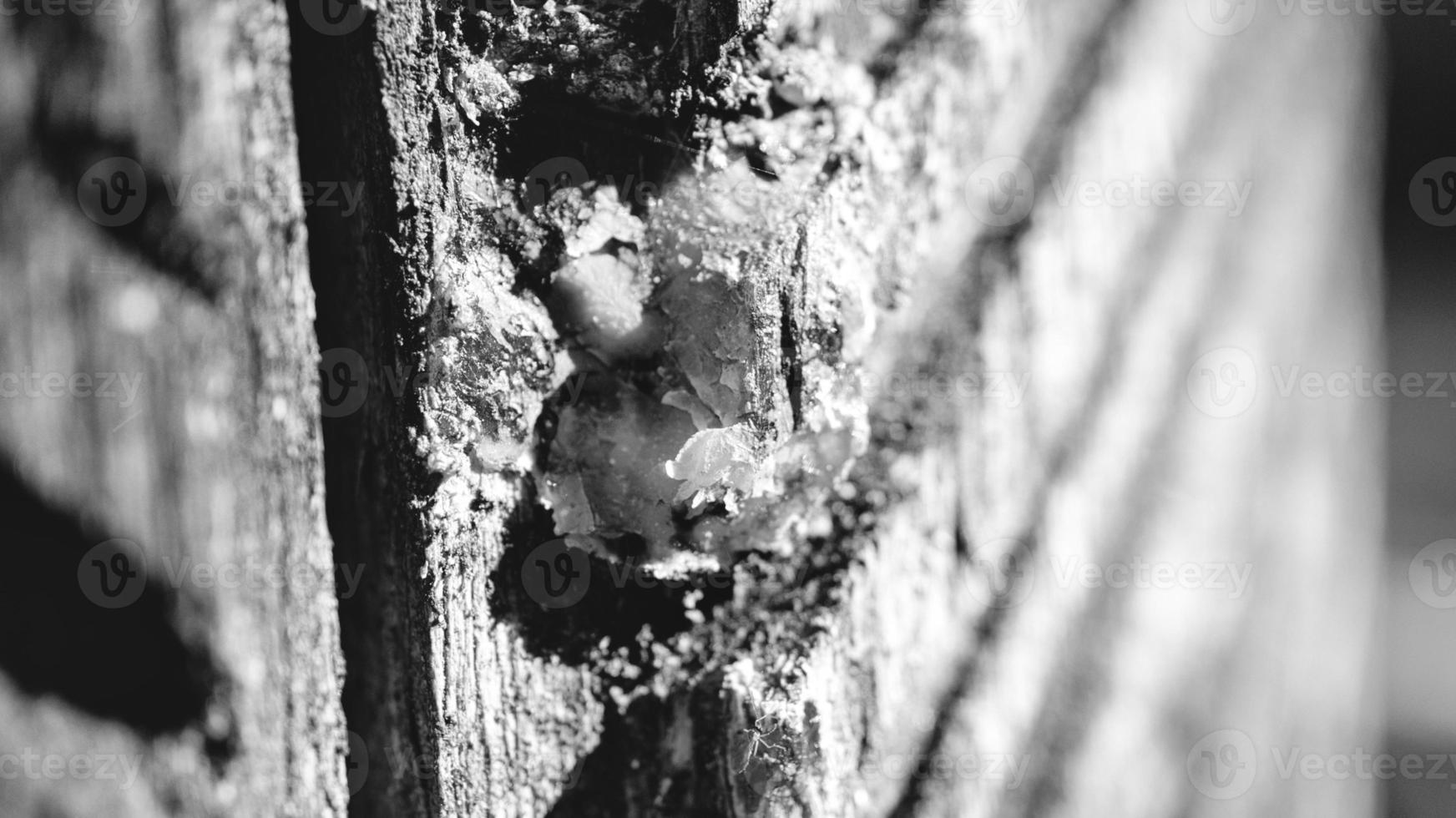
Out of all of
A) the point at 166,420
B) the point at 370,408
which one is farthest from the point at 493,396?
the point at 166,420

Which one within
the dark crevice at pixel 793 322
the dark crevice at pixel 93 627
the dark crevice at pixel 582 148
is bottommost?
the dark crevice at pixel 93 627

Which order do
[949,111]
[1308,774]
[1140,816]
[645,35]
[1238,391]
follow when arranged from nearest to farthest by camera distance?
[645,35] → [949,111] → [1140,816] → [1238,391] → [1308,774]

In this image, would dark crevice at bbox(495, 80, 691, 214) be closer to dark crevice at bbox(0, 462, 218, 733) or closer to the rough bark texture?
the rough bark texture

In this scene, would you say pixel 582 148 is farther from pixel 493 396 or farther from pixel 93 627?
pixel 93 627

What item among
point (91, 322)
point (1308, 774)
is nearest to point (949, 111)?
point (91, 322)

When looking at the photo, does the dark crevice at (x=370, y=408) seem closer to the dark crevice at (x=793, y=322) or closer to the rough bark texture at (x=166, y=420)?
the rough bark texture at (x=166, y=420)

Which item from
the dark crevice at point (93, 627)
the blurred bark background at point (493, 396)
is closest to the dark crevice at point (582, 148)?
the blurred bark background at point (493, 396)

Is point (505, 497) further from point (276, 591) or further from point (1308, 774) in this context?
point (1308, 774)
